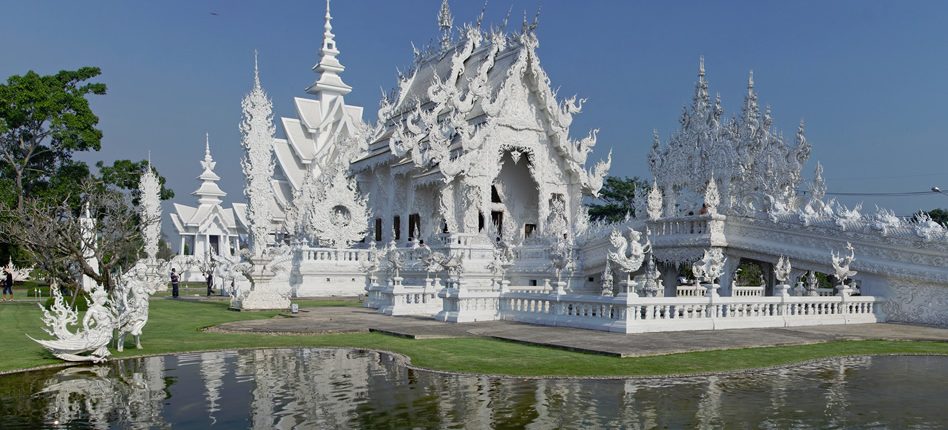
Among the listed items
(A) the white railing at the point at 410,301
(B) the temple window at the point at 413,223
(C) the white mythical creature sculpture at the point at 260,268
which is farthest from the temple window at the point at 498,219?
(A) the white railing at the point at 410,301

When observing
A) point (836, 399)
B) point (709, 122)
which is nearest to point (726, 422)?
point (836, 399)

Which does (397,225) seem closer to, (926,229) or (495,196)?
(495,196)

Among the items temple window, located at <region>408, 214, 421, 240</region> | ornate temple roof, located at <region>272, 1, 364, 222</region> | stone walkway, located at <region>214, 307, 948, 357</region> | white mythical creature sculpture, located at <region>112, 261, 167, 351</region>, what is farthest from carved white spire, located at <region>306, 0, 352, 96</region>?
white mythical creature sculpture, located at <region>112, 261, 167, 351</region>

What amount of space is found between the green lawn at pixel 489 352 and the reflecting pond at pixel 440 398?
0.54 metres

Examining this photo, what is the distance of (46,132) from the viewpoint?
37.6 meters

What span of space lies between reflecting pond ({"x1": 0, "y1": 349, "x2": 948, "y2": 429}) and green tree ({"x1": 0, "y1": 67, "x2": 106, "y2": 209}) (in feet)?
99.2

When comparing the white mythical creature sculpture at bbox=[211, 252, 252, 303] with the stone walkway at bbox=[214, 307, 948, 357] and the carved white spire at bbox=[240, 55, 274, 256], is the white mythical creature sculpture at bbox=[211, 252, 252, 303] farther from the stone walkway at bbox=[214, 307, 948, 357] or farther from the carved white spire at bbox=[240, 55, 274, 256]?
the stone walkway at bbox=[214, 307, 948, 357]

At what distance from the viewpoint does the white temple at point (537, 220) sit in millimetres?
17531

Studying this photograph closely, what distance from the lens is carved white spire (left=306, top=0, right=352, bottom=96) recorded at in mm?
48531

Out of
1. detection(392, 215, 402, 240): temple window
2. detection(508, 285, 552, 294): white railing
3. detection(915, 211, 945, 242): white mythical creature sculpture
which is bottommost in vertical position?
detection(508, 285, 552, 294): white railing

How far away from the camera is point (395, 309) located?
19.8m

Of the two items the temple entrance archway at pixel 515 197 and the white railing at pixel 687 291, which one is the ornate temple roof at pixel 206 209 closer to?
the temple entrance archway at pixel 515 197

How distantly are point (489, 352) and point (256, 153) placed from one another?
21.4m

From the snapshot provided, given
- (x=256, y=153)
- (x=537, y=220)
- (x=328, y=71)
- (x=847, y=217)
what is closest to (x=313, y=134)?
(x=328, y=71)
